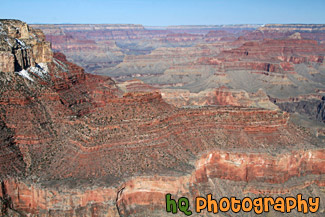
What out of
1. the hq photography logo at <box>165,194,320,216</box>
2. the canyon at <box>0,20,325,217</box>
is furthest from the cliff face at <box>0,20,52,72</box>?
the hq photography logo at <box>165,194,320,216</box>

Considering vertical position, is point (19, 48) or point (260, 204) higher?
point (19, 48)

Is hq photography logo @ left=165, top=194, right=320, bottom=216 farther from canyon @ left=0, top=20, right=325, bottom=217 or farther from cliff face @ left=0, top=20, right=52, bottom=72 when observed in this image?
cliff face @ left=0, top=20, right=52, bottom=72

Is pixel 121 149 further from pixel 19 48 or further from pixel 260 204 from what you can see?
pixel 19 48

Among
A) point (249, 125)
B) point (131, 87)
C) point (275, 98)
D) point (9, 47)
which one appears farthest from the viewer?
point (275, 98)

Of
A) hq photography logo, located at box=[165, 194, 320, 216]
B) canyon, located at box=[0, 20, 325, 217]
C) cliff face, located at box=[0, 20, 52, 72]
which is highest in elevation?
cliff face, located at box=[0, 20, 52, 72]

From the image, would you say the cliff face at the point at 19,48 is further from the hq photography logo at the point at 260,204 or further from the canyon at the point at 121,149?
the hq photography logo at the point at 260,204

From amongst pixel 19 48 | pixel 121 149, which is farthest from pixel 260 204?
pixel 19 48

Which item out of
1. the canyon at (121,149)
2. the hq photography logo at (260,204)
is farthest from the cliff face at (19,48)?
the hq photography logo at (260,204)

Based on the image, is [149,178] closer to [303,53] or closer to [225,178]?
[225,178]

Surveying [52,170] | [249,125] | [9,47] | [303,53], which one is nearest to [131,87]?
[9,47]

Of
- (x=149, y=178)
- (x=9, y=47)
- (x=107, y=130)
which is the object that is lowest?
(x=149, y=178)

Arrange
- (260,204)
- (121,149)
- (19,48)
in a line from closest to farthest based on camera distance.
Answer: (121,149), (260,204), (19,48)
